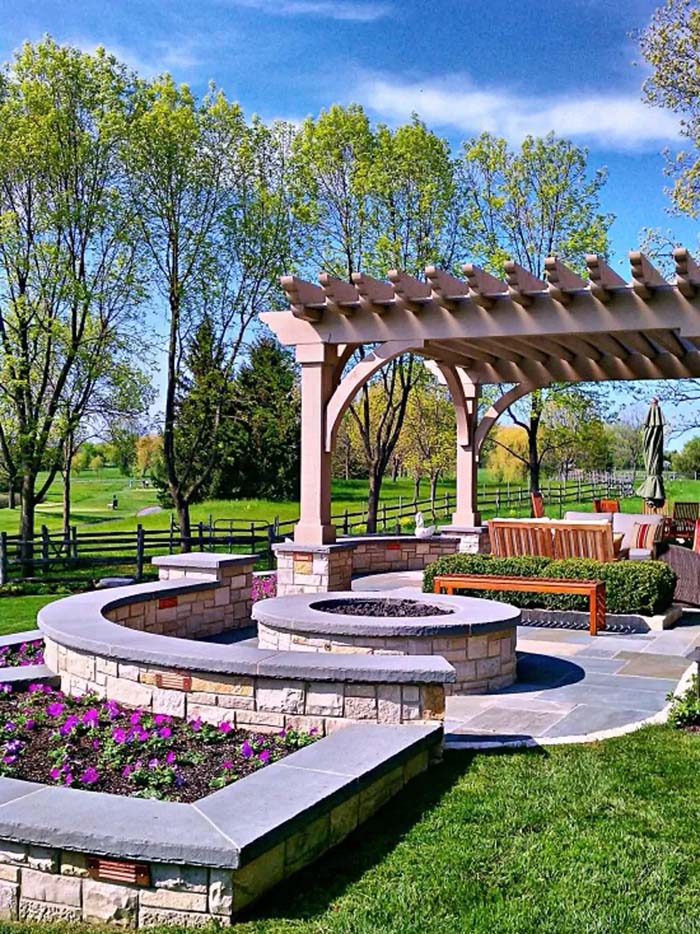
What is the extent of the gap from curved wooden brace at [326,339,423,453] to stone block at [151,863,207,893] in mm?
7837

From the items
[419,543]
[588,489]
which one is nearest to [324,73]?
[419,543]

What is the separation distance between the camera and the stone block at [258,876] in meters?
2.94

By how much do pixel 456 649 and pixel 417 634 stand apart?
36cm

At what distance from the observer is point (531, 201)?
21516 millimetres

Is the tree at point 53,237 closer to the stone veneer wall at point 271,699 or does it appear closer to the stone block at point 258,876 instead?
the stone veneer wall at point 271,699

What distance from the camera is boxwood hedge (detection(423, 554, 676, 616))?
30.0 ft

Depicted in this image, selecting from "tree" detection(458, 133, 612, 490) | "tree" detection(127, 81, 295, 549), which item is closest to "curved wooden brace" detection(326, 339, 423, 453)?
"tree" detection(127, 81, 295, 549)

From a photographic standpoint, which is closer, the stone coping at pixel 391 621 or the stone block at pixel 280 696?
the stone block at pixel 280 696

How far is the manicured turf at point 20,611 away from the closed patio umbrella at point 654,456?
8728 mm

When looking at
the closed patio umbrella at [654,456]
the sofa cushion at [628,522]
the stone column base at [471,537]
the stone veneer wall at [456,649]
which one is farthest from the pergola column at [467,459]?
the stone veneer wall at [456,649]

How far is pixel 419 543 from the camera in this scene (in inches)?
542

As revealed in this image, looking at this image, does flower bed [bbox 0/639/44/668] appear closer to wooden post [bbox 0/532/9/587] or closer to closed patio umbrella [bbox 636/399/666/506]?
wooden post [bbox 0/532/9/587]

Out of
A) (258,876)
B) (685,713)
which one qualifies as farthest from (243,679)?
(685,713)

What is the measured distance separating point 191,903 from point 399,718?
1786 mm
